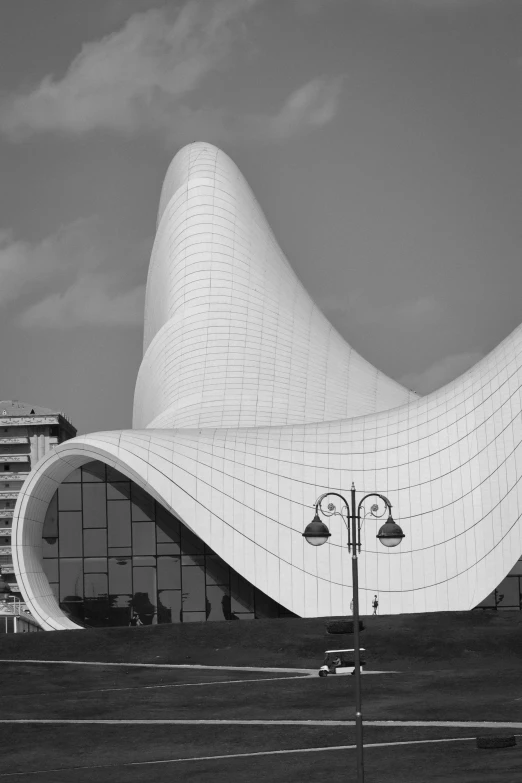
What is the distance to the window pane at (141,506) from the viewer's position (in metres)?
52.1

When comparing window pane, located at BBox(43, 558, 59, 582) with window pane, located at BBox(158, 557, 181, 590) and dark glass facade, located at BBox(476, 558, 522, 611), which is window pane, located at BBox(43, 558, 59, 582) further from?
dark glass facade, located at BBox(476, 558, 522, 611)

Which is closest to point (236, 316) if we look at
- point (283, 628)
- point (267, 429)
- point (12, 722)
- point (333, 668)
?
point (267, 429)

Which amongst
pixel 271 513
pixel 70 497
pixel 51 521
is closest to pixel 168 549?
pixel 70 497

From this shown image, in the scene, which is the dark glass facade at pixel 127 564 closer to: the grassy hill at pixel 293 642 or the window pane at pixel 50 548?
the window pane at pixel 50 548

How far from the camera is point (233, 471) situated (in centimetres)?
5069

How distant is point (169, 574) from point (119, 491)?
13.1 ft

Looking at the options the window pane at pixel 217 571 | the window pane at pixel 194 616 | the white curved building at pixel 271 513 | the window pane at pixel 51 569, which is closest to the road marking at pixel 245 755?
the white curved building at pixel 271 513

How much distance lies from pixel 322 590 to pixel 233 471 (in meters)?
5.87

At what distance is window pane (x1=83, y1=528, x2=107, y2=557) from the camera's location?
52.2 metres

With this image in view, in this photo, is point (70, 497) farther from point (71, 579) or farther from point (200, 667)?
point (200, 667)

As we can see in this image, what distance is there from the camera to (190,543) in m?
51.8

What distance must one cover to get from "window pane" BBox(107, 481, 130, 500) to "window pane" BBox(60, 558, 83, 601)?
2962mm

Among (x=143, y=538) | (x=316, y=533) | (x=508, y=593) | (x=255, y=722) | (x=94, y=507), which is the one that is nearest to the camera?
(x=316, y=533)

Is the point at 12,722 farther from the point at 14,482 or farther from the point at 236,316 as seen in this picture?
the point at 14,482
